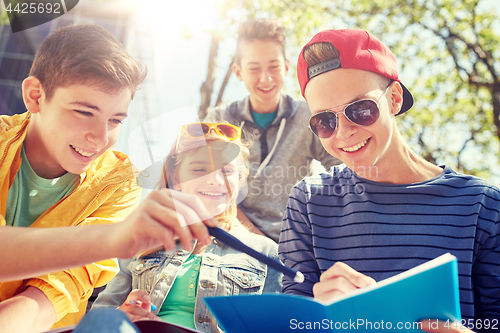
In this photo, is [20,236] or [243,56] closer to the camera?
[20,236]

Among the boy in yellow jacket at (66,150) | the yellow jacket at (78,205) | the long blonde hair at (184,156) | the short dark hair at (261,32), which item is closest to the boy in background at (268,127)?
the short dark hair at (261,32)

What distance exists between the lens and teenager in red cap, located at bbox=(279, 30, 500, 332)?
3.75ft

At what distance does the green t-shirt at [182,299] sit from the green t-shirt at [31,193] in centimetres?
61

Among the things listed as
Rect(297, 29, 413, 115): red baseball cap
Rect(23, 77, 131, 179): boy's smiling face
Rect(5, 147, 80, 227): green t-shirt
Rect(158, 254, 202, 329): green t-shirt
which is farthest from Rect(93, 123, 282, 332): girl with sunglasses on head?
Rect(297, 29, 413, 115): red baseball cap

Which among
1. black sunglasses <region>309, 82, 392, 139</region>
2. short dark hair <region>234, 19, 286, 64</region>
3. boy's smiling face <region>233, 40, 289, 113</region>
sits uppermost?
short dark hair <region>234, 19, 286, 64</region>

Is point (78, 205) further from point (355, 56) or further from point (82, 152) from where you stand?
point (355, 56)

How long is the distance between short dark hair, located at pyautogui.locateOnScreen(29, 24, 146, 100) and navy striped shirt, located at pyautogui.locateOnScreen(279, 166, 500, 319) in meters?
0.86

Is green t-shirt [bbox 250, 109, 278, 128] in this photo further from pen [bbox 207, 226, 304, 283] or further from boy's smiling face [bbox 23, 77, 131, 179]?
pen [bbox 207, 226, 304, 283]

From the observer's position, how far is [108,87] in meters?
1.27

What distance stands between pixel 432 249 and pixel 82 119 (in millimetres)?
1309

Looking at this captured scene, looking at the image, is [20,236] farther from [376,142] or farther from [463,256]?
[463,256]

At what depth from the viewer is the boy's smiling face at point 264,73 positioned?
2.29 meters

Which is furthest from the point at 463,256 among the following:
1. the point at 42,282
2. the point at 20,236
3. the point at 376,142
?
the point at 42,282

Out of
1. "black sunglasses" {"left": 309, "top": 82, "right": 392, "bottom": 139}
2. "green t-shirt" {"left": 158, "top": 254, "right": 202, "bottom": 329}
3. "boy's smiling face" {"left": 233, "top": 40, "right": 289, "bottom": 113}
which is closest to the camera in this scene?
"black sunglasses" {"left": 309, "top": 82, "right": 392, "bottom": 139}
